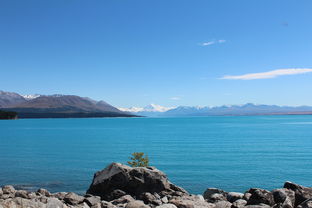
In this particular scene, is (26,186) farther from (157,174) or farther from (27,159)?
(27,159)

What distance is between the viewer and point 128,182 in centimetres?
2572

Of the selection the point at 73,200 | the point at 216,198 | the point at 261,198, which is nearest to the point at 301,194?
the point at 261,198

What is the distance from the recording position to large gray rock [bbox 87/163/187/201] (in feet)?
84.3

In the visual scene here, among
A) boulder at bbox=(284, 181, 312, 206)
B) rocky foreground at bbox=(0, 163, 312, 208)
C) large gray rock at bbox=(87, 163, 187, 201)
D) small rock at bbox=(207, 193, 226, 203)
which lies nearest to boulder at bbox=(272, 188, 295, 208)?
boulder at bbox=(284, 181, 312, 206)

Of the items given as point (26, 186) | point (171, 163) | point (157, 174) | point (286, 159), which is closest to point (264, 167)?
point (286, 159)

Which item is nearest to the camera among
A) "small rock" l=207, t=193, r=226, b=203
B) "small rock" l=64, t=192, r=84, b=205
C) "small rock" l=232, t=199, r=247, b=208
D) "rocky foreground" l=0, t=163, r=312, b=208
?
"small rock" l=232, t=199, r=247, b=208

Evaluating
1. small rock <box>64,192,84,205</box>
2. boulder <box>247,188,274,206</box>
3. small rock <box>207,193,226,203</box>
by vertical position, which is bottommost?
small rock <box>207,193,226,203</box>

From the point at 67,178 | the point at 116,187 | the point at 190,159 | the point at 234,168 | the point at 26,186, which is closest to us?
Result: the point at 116,187

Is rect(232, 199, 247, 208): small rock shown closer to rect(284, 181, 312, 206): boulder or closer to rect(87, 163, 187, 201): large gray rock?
rect(284, 181, 312, 206): boulder

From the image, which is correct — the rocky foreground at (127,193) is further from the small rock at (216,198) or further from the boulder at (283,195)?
the boulder at (283,195)

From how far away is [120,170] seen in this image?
25.8 m

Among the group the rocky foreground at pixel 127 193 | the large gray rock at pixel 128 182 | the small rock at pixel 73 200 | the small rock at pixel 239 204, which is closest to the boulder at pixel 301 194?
the rocky foreground at pixel 127 193

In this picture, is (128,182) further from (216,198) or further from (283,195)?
(283,195)

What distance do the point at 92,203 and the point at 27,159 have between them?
154 feet
